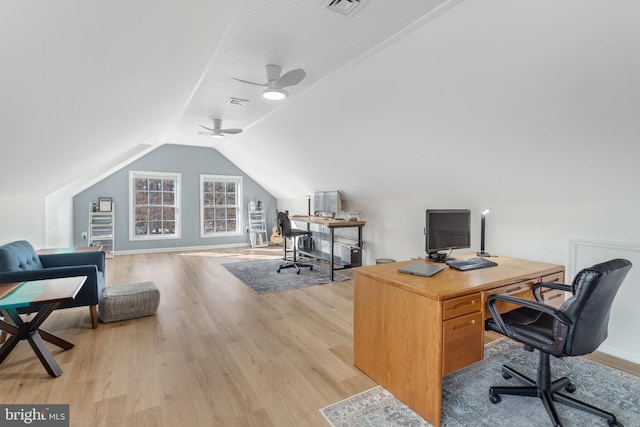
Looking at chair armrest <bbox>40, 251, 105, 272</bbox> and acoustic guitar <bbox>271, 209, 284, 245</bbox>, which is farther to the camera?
acoustic guitar <bbox>271, 209, 284, 245</bbox>

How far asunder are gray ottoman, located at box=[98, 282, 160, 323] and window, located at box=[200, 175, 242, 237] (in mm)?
4522

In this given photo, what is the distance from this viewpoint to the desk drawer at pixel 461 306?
173 cm

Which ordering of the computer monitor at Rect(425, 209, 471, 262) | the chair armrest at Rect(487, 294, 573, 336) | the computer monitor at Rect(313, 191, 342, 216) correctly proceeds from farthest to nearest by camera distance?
the computer monitor at Rect(313, 191, 342, 216) < the computer monitor at Rect(425, 209, 471, 262) < the chair armrest at Rect(487, 294, 573, 336)

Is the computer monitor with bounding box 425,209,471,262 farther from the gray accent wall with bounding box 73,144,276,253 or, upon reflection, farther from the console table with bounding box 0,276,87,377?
the gray accent wall with bounding box 73,144,276,253

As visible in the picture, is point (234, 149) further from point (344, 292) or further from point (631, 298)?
point (631, 298)

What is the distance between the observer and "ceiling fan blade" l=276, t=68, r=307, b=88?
271cm

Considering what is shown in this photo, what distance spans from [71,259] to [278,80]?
320 cm

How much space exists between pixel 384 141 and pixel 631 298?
2593mm

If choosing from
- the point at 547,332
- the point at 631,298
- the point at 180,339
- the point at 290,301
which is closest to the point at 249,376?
the point at 180,339

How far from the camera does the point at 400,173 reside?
13.3 feet

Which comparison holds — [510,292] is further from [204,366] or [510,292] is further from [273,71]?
[273,71]

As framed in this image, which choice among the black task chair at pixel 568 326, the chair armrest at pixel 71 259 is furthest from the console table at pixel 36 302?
the black task chair at pixel 568 326

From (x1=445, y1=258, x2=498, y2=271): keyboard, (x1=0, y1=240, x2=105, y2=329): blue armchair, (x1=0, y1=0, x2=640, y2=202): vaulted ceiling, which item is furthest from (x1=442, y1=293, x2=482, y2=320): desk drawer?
(x1=0, y1=240, x2=105, y2=329): blue armchair

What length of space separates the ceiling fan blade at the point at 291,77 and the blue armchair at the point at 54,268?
2.56 meters
